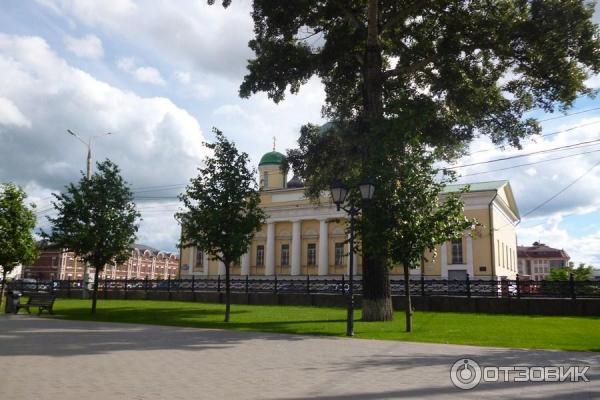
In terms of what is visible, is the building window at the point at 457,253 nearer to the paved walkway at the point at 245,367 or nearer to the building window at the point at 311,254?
the building window at the point at 311,254

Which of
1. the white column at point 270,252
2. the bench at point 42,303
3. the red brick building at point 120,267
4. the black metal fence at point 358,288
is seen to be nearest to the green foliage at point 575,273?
the black metal fence at point 358,288

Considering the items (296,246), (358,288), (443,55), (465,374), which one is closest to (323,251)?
(296,246)

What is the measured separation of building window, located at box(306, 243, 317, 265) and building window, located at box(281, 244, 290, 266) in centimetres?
243

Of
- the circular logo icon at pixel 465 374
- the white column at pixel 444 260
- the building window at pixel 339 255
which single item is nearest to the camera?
the circular logo icon at pixel 465 374

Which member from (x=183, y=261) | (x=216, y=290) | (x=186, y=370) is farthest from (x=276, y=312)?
(x=183, y=261)

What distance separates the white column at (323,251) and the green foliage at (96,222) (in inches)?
1285

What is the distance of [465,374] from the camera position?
28.0 feet

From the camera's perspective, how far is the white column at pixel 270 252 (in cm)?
5797

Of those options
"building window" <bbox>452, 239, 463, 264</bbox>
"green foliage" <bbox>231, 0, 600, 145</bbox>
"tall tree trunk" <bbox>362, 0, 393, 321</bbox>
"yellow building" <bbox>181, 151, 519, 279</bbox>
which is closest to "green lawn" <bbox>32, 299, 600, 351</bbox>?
"tall tree trunk" <bbox>362, 0, 393, 321</bbox>

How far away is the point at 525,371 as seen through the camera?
877 cm

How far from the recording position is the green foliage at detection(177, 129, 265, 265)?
1978 cm

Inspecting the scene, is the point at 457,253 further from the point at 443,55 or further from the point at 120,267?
the point at 120,267

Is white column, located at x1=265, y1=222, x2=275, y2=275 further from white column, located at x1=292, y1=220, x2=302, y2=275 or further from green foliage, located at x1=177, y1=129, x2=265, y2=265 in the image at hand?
green foliage, located at x1=177, y1=129, x2=265, y2=265

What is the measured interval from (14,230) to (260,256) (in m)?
35.5
